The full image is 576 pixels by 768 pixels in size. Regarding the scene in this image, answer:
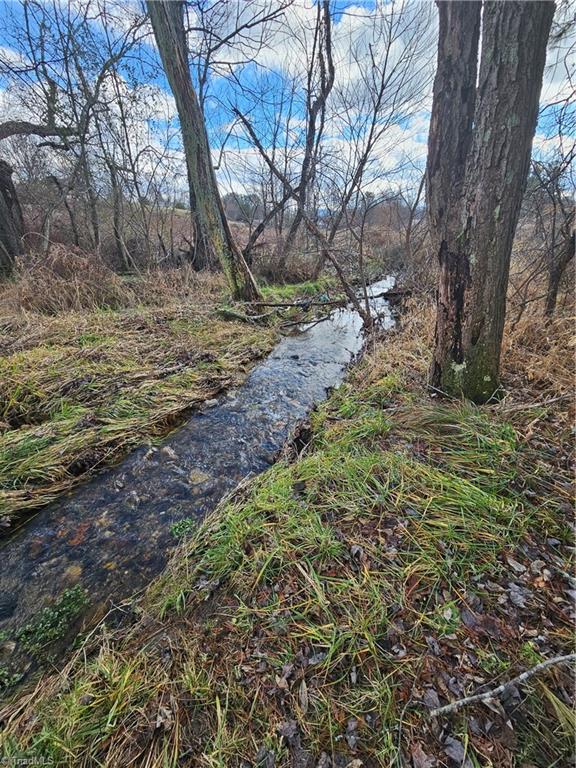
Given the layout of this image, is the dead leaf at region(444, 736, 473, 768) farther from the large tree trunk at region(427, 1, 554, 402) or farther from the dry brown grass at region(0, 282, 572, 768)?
the large tree trunk at region(427, 1, 554, 402)

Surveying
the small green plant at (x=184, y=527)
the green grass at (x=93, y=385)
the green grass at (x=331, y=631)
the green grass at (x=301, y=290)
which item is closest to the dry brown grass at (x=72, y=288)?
the green grass at (x=93, y=385)

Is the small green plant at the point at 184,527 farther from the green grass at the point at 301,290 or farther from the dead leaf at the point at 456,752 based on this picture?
the green grass at the point at 301,290

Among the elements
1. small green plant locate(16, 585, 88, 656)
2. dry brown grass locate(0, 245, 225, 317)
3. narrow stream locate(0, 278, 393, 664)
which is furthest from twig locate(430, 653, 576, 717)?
dry brown grass locate(0, 245, 225, 317)

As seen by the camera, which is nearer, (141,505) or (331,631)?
(331,631)

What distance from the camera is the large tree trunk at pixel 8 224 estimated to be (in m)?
7.05

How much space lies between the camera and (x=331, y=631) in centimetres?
142

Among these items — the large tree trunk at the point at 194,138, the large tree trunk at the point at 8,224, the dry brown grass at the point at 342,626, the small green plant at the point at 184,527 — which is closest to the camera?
the dry brown grass at the point at 342,626

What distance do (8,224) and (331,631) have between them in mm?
10035

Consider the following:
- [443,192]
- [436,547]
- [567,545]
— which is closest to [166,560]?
[436,547]

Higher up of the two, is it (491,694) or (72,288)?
(72,288)

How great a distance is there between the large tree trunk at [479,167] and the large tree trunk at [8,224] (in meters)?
8.60

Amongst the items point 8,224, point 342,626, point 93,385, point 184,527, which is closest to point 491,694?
point 342,626

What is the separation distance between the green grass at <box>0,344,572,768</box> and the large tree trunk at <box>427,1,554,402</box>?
80 cm

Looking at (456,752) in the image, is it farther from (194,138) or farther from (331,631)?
(194,138)
